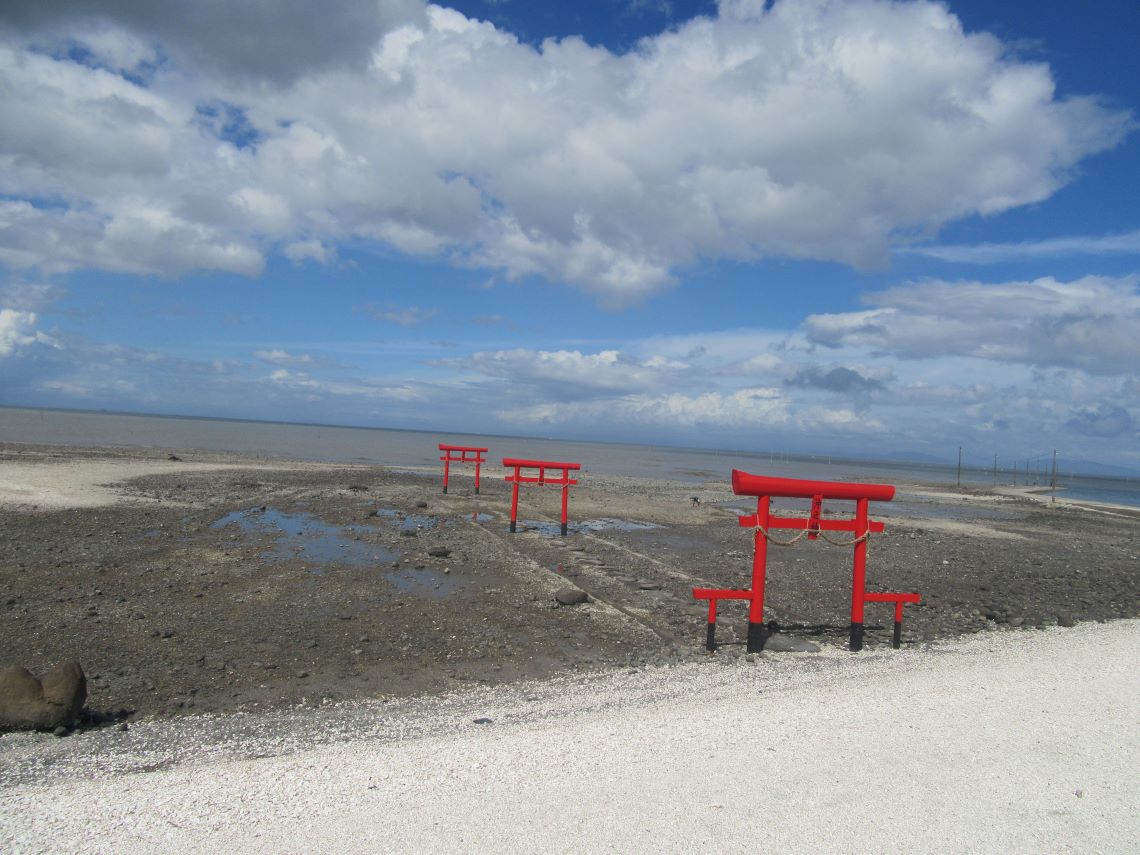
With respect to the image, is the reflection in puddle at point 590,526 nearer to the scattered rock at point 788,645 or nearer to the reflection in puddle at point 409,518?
the reflection in puddle at point 409,518

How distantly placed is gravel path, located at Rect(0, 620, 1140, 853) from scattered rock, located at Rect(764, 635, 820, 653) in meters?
1.52

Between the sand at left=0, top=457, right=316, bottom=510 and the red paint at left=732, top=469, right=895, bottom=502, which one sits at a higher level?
the red paint at left=732, top=469, right=895, bottom=502

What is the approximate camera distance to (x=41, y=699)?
5.79 meters

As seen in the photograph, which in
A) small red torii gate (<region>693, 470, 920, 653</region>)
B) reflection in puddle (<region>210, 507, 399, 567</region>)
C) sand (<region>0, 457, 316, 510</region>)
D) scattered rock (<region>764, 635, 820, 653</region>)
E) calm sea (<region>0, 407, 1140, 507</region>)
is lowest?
calm sea (<region>0, 407, 1140, 507</region>)

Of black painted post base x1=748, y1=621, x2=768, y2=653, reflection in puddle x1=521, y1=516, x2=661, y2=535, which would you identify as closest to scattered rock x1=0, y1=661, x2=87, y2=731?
black painted post base x1=748, y1=621, x2=768, y2=653

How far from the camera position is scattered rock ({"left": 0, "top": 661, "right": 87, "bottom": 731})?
224 inches

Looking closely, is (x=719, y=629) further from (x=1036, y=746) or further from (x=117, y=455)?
(x=117, y=455)

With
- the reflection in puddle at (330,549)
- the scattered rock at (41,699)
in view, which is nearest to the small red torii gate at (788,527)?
the reflection in puddle at (330,549)

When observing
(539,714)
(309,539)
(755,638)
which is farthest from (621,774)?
(309,539)

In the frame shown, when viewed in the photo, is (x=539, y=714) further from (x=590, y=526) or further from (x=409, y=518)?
(x=590, y=526)

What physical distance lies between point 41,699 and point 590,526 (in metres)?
15.6

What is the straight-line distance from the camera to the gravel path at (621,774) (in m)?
4.25

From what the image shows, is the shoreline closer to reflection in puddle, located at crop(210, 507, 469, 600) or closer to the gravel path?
reflection in puddle, located at crop(210, 507, 469, 600)

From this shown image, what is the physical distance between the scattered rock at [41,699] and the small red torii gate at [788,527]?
236 inches
